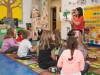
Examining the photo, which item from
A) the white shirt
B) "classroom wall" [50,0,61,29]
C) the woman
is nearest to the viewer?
the white shirt

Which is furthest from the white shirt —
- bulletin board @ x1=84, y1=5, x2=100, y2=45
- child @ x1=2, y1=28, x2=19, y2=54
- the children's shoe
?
bulletin board @ x1=84, y1=5, x2=100, y2=45

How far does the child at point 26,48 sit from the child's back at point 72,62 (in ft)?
5.00

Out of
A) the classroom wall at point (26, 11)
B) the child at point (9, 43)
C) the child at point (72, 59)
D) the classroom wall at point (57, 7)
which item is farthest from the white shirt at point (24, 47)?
the classroom wall at point (57, 7)

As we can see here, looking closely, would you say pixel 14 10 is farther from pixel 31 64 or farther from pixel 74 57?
pixel 74 57

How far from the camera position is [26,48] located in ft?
11.0

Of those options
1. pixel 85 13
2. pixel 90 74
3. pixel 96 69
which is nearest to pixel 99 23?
pixel 85 13

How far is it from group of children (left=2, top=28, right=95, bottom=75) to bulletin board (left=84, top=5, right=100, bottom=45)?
245 cm

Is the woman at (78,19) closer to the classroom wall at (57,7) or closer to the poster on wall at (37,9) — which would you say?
the poster on wall at (37,9)

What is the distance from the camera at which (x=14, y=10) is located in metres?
6.76

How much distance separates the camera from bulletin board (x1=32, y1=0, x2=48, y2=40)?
698 cm

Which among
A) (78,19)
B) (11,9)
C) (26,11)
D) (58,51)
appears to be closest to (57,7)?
(26,11)

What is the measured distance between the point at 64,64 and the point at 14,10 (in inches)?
214

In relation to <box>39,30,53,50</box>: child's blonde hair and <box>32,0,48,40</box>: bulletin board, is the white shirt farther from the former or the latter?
<box>32,0,48,40</box>: bulletin board

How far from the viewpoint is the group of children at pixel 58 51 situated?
180cm
